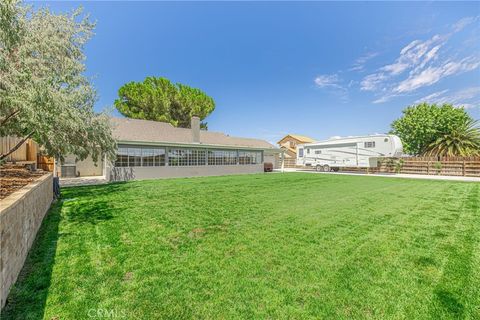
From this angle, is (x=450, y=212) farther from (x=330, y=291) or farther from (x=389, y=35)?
(x=389, y=35)

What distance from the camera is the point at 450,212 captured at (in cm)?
652

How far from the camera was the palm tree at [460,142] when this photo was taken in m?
21.1

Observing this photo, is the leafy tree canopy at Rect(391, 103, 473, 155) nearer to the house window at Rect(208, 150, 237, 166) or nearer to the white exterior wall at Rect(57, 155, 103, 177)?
the house window at Rect(208, 150, 237, 166)

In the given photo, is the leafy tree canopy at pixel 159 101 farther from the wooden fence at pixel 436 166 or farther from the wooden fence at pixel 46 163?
the wooden fence at pixel 436 166

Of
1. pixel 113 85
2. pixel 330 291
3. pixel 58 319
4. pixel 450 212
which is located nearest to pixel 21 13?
pixel 58 319

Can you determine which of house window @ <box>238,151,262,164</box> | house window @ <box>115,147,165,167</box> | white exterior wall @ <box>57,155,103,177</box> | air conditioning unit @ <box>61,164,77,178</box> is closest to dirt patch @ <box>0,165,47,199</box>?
house window @ <box>115,147,165,167</box>

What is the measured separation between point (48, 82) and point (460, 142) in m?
31.8

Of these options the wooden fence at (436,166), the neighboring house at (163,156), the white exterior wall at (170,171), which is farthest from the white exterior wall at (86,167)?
the wooden fence at (436,166)

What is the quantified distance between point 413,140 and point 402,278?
104ft

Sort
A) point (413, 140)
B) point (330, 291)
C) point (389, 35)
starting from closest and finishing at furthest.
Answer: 1. point (330, 291)
2. point (389, 35)
3. point (413, 140)

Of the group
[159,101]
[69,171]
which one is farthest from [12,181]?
[159,101]

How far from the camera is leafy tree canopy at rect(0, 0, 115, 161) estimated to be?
16.4ft

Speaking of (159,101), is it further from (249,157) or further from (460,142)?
(460,142)

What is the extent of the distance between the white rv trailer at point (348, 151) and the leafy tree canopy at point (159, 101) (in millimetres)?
15590
